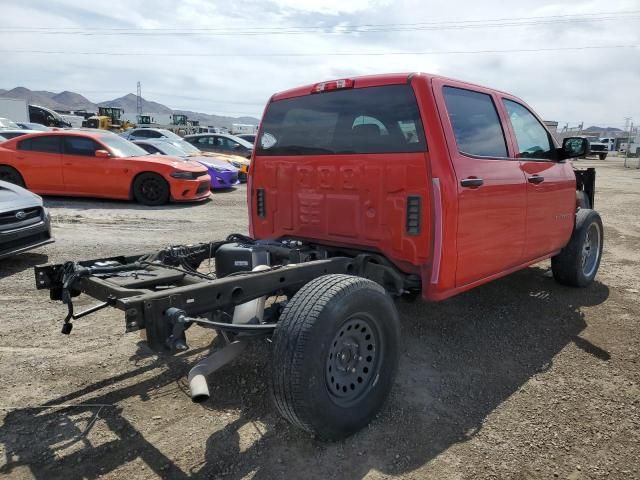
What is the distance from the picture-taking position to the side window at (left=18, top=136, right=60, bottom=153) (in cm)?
1060

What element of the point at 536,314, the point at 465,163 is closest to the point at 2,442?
the point at 465,163

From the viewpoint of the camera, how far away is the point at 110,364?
3.51 meters

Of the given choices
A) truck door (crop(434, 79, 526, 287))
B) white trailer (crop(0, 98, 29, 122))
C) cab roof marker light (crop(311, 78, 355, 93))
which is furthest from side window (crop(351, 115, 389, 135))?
white trailer (crop(0, 98, 29, 122))

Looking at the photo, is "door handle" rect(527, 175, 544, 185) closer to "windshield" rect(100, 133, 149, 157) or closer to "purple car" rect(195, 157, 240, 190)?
"windshield" rect(100, 133, 149, 157)

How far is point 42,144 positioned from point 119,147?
160cm

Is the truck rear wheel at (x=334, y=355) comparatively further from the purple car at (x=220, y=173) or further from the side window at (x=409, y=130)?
the purple car at (x=220, y=173)

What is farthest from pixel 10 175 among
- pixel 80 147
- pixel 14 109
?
pixel 14 109

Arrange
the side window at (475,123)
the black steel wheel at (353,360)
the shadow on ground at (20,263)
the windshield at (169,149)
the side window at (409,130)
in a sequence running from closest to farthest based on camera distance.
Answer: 1. the black steel wheel at (353,360)
2. the side window at (409,130)
3. the side window at (475,123)
4. the shadow on ground at (20,263)
5. the windshield at (169,149)

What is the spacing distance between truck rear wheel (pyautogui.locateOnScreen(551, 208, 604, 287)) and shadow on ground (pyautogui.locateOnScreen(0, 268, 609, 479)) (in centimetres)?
80

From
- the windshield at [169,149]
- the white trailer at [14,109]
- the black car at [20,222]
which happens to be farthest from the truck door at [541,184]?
the white trailer at [14,109]

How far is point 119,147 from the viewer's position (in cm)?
1091

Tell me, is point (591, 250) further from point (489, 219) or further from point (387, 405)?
point (387, 405)

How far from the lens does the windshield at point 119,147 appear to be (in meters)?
10.7

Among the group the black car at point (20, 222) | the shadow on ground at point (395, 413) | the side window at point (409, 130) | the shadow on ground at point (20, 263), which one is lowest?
the shadow on ground at point (395, 413)
